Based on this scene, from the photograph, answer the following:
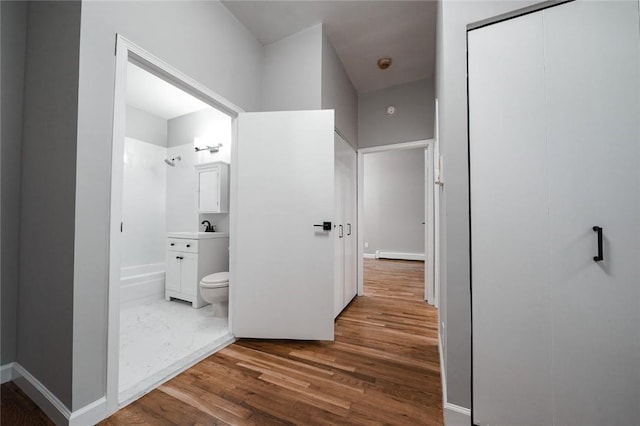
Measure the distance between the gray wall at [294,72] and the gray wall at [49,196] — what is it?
57.6 inches

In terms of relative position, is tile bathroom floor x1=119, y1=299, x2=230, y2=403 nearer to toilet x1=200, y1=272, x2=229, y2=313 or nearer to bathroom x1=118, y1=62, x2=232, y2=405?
bathroom x1=118, y1=62, x2=232, y2=405

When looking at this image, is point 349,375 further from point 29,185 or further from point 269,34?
point 269,34

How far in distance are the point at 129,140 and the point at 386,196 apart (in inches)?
220

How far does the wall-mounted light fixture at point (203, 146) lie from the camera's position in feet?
11.3

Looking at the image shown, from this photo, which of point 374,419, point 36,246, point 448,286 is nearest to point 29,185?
point 36,246

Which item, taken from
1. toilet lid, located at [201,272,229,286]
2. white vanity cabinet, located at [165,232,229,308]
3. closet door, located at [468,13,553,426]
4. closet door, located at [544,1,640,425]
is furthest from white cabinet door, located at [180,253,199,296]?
closet door, located at [544,1,640,425]

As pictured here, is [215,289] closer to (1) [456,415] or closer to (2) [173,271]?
(2) [173,271]

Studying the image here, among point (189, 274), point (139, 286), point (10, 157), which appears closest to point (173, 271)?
point (189, 274)

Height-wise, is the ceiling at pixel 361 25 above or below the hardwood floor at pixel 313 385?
above

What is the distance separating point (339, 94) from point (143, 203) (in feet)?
10.9

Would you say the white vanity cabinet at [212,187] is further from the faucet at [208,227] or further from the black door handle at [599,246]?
the black door handle at [599,246]

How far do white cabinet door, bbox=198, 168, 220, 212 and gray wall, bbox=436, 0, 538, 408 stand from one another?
287 cm

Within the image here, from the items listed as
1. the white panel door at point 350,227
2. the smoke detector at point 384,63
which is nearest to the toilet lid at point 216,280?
the white panel door at point 350,227

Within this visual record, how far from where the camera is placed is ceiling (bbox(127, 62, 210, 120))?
9.52 feet
